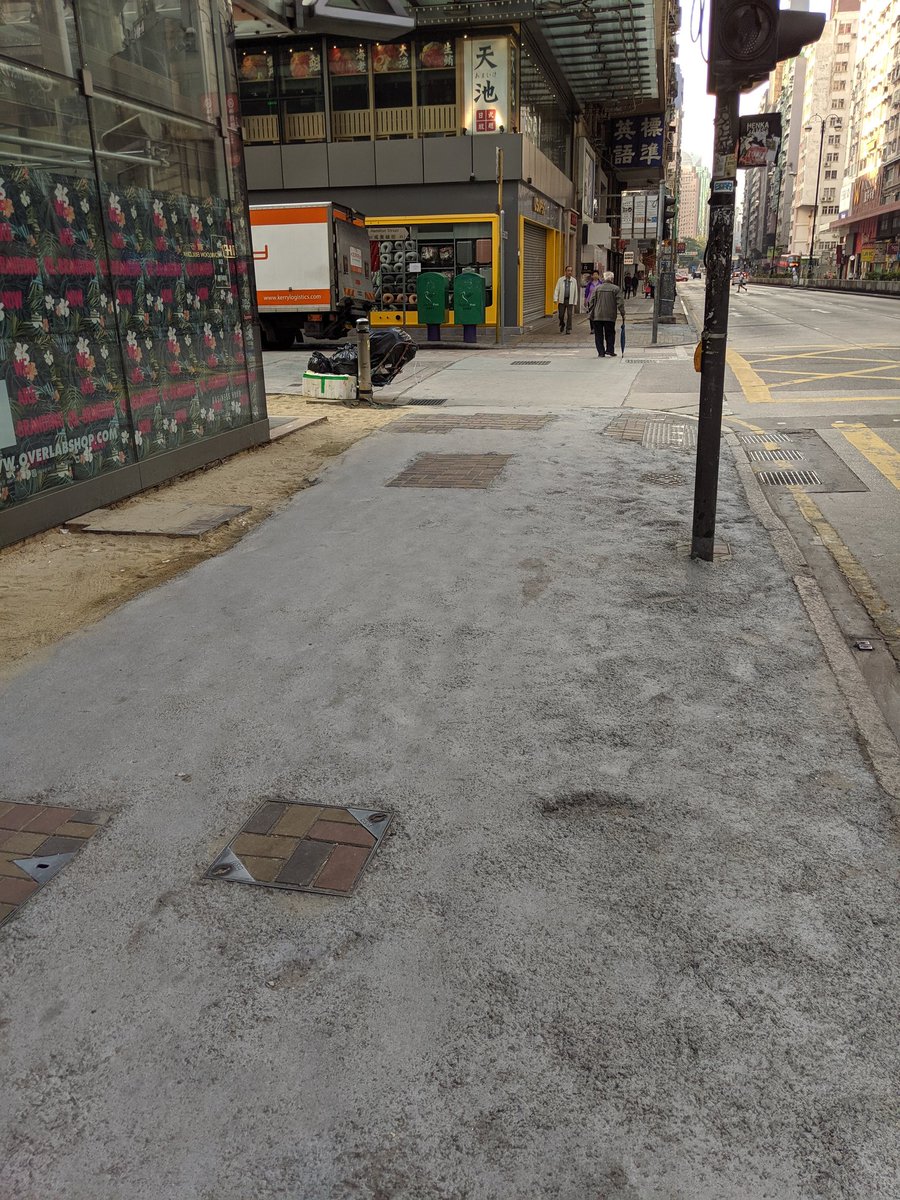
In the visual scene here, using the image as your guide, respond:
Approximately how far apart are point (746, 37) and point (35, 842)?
17.6 ft

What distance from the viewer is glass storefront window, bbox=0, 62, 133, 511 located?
650 cm

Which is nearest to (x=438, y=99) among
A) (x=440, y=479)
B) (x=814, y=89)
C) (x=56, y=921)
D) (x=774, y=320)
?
(x=774, y=320)

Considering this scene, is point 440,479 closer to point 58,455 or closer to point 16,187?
point 58,455

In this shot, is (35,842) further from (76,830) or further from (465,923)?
(465,923)

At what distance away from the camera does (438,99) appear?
26.9 m

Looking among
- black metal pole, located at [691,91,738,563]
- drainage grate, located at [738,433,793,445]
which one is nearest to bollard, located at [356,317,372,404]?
drainage grate, located at [738,433,793,445]

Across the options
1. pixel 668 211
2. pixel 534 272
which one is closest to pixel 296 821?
pixel 668 211

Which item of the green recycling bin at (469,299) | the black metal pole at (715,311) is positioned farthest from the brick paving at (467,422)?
the green recycling bin at (469,299)

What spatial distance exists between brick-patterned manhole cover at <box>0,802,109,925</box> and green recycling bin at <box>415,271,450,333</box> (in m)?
23.0

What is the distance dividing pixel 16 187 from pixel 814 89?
164m

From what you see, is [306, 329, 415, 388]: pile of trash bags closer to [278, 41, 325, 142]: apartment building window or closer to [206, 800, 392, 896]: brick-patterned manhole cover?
[206, 800, 392, 896]: brick-patterned manhole cover

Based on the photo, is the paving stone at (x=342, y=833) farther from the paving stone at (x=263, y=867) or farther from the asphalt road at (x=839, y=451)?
the asphalt road at (x=839, y=451)

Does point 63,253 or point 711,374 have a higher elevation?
point 63,253

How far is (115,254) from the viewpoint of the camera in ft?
25.2
